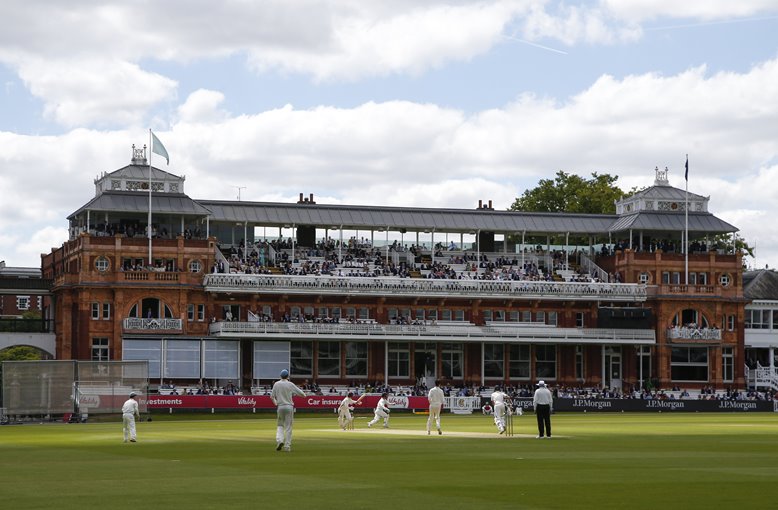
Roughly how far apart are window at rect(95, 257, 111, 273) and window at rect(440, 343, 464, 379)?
2568 centimetres

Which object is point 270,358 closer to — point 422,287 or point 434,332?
point 434,332

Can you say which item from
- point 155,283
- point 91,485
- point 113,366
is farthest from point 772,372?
point 91,485

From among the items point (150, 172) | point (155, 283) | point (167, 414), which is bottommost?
point (167, 414)

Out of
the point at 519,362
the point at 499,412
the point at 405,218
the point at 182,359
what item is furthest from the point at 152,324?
the point at 499,412

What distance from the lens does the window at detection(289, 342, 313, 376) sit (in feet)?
321

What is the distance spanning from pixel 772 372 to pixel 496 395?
66.2 meters

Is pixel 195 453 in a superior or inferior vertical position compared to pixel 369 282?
inferior

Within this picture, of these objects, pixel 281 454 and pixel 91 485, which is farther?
pixel 281 454

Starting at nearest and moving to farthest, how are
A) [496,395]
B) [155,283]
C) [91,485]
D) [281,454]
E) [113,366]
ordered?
[91,485] → [281,454] → [496,395] → [113,366] → [155,283]

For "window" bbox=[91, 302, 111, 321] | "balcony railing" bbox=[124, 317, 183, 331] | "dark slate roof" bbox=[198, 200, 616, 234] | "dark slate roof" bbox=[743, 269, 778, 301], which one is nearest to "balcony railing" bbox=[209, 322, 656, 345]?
"balcony railing" bbox=[124, 317, 183, 331]

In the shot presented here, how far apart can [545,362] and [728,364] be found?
15.3m

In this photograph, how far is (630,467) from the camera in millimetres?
26719

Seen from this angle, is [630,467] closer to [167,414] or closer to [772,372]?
[167,414]

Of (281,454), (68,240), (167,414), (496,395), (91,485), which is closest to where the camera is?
(91,485)
